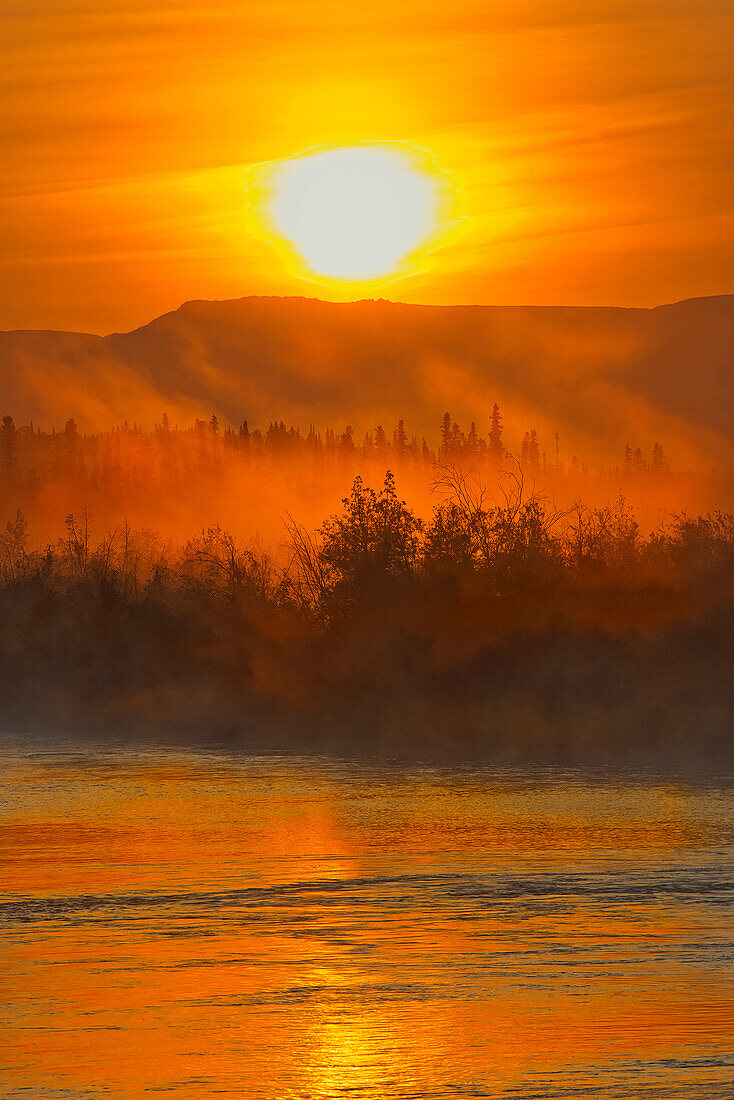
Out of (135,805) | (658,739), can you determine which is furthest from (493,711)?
(135,805)

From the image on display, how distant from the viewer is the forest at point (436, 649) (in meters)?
57.1

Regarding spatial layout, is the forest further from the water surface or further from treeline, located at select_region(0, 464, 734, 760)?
the water surface

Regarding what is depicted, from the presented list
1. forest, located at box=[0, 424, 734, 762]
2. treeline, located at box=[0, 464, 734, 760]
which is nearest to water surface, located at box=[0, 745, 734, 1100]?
forest, located at box=[0, 424, 734, 762]

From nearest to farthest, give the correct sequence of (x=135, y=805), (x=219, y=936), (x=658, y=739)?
(x=219, y=936) < (x=135, y=805) < (x=658, y=739)

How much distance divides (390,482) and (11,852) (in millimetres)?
32403

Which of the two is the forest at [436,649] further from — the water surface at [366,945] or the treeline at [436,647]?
the water surface at [366,945]

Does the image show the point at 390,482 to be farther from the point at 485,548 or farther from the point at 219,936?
the point at 219,936

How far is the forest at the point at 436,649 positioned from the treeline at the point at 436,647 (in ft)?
0.23

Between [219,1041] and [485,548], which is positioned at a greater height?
[485,548]

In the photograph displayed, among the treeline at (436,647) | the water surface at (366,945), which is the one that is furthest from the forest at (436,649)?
the water surface at (366,945)

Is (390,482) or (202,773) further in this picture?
(390,482)

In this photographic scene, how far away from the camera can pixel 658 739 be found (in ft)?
181

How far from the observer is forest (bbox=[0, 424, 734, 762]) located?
57094 mm

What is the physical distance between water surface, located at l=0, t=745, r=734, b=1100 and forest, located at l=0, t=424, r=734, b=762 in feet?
40.7
